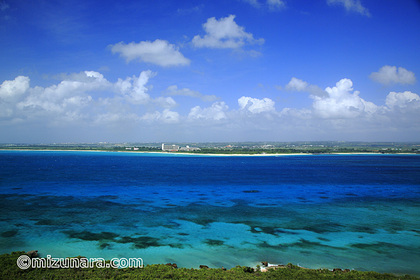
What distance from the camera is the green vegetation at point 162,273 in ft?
38.4

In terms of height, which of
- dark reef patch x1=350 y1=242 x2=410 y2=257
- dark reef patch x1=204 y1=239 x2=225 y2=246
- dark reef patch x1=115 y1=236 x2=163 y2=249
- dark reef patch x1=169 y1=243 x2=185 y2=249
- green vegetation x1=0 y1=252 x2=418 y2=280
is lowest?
dark reef patch x1=350 y1=242 x2=410 y2=257

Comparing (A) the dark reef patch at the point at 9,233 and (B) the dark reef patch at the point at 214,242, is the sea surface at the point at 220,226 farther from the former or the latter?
(A) the dark reef patch at the point at 9,233

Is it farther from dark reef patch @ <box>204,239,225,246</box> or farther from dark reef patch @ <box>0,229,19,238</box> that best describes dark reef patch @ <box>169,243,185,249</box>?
dark reef patch @ <box>0,229,19,238</box>

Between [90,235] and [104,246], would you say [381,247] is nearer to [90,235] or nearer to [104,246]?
[104,246]

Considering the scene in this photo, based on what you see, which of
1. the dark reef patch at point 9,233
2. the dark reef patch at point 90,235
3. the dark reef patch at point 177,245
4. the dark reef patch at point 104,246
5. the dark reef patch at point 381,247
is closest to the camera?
the dark reef patch at point 104,246

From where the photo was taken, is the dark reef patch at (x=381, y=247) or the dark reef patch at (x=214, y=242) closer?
the dark reef patch at (x=381, y=247)

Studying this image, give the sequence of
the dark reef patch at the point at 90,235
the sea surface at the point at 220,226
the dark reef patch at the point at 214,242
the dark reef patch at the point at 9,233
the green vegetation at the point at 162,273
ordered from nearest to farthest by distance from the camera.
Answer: the green vegetation at the point at 162,273, the sea surface at the point at 220,226, the dark reef patch at the point at 214,242, the dark reef patch at the point at 90,235, the dark reef patch at the point at 9,233

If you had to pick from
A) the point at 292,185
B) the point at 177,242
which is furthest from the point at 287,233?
the point at 292,185

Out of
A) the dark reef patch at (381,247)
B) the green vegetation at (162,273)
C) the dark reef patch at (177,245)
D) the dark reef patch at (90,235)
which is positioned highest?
the green vegetation at (162,273)

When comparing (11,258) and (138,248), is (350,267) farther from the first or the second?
(11,258)

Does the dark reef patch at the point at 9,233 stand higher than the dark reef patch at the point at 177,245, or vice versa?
the dark reef patch at the point at 9,233

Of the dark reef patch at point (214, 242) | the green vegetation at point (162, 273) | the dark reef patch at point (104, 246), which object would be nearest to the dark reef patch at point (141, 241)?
the dark reef patch at point (104, 246)

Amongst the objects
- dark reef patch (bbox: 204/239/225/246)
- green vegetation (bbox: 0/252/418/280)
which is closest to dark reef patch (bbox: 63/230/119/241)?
green vegetation (bbox: 0/252/418/280)

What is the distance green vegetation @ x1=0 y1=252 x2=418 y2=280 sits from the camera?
11.7 m
